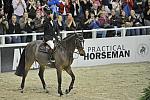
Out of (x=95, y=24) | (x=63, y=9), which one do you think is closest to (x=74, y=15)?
(x=63, y=9)

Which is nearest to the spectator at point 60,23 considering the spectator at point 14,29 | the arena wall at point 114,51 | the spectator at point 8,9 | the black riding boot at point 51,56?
the arena wall at point 114,51

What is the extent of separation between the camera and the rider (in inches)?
605

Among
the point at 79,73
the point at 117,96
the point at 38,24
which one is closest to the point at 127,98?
the point at 117,96

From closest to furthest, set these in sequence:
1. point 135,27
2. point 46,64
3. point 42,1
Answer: point 46,64 < point 42,1 < point 135,27

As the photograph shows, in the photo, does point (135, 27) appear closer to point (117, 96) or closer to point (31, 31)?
point (31, 31)

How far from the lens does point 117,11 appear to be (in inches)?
913

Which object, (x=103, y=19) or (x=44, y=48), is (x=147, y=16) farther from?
(x=44, y=48)

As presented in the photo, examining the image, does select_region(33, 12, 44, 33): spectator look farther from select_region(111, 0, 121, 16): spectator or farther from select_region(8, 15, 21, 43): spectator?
select_region(111, 0, 121, 16): spectator

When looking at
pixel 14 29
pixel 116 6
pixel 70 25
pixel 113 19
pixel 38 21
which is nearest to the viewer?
pixel 14 29

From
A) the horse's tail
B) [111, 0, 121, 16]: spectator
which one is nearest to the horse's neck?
the horse's tail

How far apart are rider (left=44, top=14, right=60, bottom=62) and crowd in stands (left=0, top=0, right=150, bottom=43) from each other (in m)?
2.48

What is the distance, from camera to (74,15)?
22078 millimetres

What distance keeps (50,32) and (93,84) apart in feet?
9.26

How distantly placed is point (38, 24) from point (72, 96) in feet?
Result: 19.3
